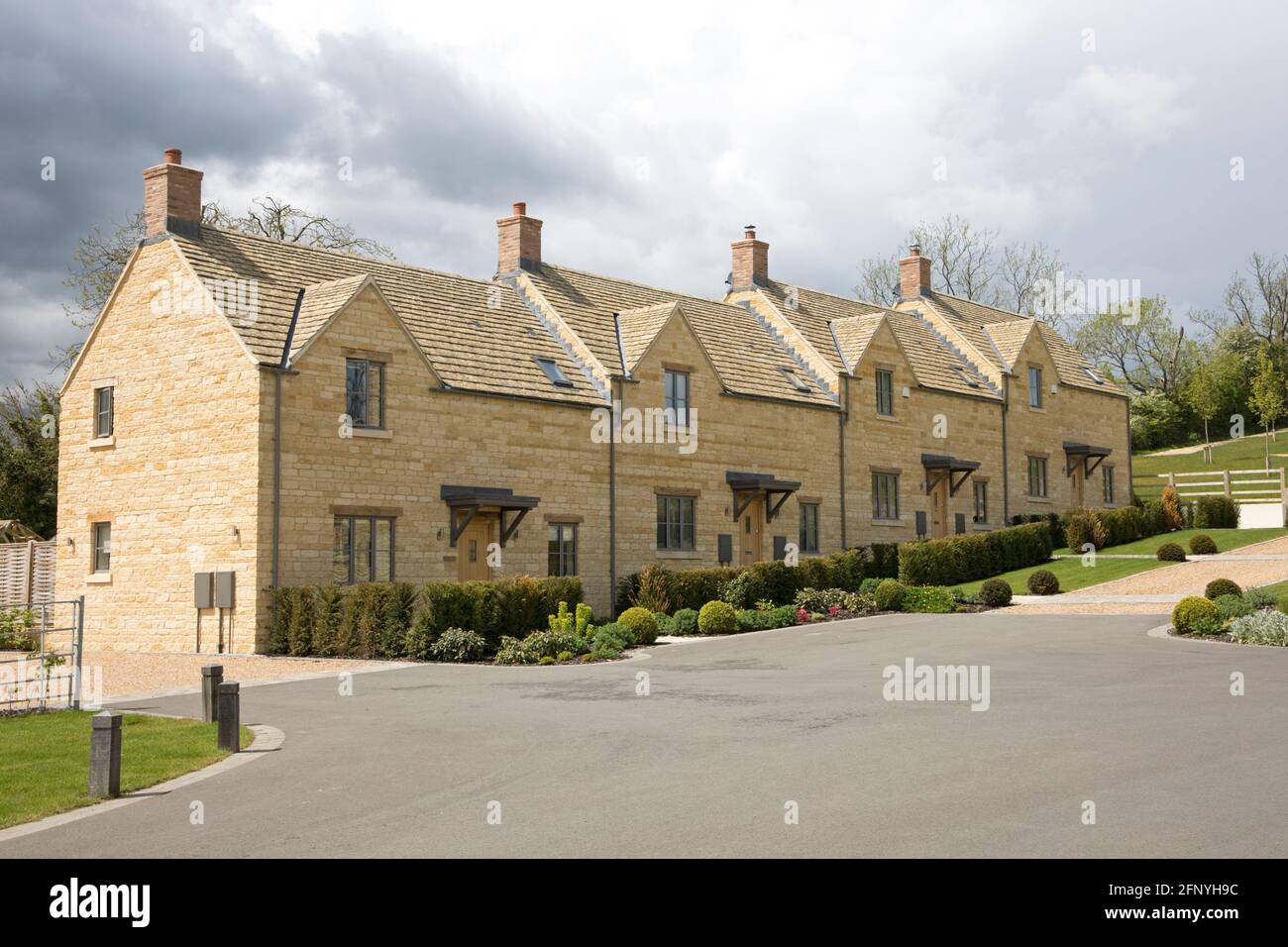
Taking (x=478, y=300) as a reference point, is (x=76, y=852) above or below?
below

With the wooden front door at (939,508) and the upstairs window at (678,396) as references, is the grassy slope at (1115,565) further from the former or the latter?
the upstairs window at (678,396)

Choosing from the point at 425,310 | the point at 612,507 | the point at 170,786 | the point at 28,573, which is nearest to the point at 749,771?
the point at 170,786

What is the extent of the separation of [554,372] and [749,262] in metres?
14.2

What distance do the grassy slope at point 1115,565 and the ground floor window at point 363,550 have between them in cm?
1627

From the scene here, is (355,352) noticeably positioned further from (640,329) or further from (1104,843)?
(1104,843)

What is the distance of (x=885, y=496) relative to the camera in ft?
135

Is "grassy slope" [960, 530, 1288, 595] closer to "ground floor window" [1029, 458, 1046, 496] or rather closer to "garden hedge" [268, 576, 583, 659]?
"ground floor window" [1029, 458, 1046, 496]

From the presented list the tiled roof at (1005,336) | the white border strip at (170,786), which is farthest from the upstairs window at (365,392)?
the tiled roof at (1005,336)

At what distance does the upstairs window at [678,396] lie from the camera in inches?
1375

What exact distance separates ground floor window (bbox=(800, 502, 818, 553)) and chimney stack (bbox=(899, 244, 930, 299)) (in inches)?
690
